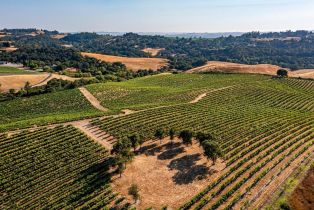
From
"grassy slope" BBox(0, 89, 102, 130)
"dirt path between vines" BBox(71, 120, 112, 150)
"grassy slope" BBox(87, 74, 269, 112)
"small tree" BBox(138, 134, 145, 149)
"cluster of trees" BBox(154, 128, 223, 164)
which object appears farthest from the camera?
"grassy slope" BBox(87, 74, 269, 112)

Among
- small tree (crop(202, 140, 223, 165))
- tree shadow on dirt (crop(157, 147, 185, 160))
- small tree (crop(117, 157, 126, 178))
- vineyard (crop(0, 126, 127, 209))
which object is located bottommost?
vineyard (crop(0, 126, 127, 209))

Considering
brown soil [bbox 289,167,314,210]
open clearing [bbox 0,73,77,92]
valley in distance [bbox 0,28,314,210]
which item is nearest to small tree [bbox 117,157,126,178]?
valley in distance [bbox 0,28,314,210]

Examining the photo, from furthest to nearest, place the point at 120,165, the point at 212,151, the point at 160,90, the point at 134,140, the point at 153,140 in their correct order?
the point at 160,90
the point at 153,140
the point at 134,140
the point at 212,151
the point at 120,165

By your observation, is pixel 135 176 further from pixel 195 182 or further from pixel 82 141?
pixel 82 141

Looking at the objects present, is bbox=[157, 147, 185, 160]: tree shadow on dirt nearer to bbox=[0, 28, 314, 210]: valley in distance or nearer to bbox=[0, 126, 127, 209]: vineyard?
bbox=[0, 28, 314, 210]: valley in distance

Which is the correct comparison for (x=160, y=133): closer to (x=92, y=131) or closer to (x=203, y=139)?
(x=203, y=139)

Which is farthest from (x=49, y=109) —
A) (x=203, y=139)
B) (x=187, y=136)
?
(x=203, y=139)
